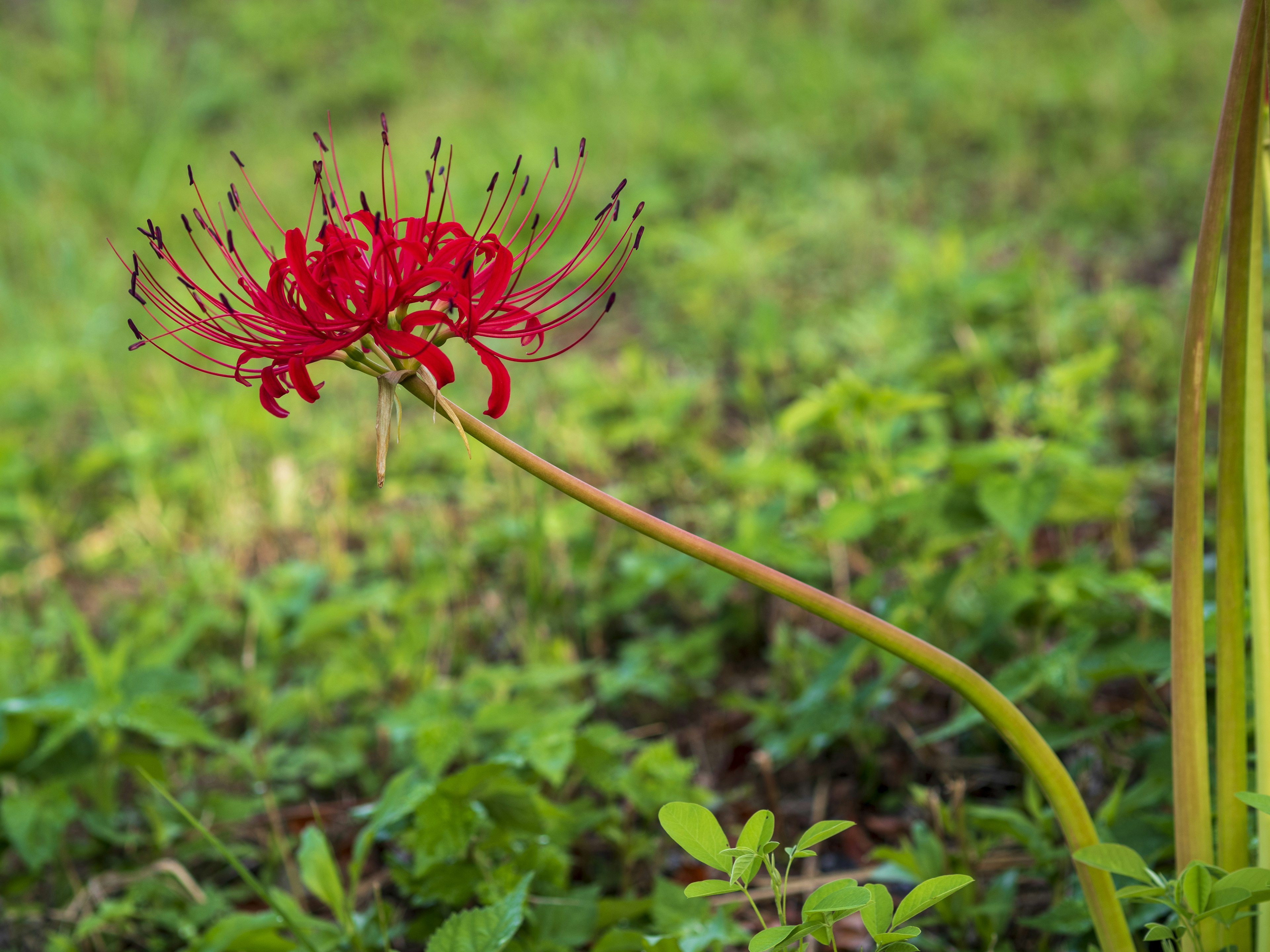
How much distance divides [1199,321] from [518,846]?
1.12 metres

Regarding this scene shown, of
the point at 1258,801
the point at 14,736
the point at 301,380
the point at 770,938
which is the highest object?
the point at 301,380

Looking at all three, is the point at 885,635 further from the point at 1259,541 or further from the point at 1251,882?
the point at 1259,541

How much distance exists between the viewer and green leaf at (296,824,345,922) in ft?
4.38

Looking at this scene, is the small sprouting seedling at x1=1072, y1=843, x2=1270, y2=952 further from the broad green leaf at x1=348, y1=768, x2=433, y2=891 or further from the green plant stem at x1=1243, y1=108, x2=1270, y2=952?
the broad green leaf at x1=348, y1=768, x2=433, y2=891

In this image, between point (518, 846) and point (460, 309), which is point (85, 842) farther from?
point (460, 309)

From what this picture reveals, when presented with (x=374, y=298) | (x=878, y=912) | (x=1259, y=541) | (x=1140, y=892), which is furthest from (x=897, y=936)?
(x=374, y=298)

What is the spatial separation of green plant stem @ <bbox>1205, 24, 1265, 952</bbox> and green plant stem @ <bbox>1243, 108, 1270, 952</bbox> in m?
0.02

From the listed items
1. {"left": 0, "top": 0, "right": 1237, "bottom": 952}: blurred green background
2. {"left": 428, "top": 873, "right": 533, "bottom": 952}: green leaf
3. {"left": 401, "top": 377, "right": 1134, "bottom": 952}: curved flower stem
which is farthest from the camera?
{"left": 0, "top": 0, "right": 1237, "bottom": 952}: blurred green background

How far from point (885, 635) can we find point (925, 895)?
0.80 ft

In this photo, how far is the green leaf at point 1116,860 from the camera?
0.91m

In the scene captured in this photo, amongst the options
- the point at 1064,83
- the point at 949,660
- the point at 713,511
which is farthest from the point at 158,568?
the point at 1064,83

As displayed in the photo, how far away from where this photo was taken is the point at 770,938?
85cm

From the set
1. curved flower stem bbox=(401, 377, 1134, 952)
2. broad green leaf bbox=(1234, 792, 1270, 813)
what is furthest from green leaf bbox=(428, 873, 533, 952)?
broad green leaf bbox=(1234, 792, 1270, 813)

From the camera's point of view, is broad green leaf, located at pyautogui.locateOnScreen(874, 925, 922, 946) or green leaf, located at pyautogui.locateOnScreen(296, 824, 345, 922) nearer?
broad green leaf, located at pyautogui.locateOnScreen(874, 925, 922, 946)
